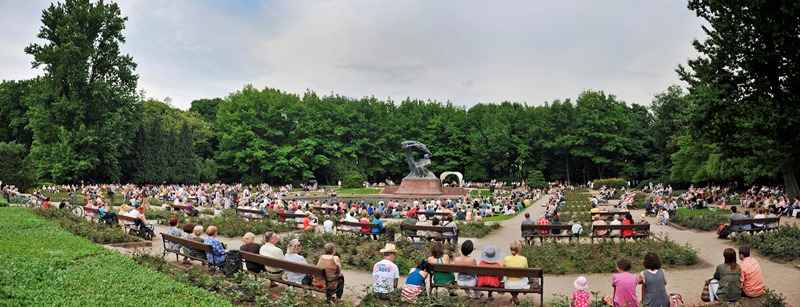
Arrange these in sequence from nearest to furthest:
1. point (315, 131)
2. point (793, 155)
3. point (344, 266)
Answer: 1. point (344, 266)
2. point (793, 155)
3. point (315, 131)

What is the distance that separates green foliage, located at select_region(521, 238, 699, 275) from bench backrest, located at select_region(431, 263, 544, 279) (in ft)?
11.9

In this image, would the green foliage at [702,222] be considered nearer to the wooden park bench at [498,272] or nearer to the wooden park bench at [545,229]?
the wooden park bench at [545,229]

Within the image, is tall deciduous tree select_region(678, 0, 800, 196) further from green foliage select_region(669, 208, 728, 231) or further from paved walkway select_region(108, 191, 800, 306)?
paved walkway select_region(108, 191, 800, 306)

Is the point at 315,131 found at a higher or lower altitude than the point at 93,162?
higher

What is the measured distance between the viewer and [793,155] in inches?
713

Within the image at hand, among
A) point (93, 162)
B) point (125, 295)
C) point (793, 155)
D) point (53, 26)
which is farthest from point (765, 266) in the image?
point (53, 26)

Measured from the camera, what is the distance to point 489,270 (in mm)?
8062

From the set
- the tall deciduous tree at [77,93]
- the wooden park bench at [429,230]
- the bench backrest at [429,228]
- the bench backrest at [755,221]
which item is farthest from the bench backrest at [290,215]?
the tall deciduous tree at [77,93]

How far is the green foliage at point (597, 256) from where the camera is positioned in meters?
11.4

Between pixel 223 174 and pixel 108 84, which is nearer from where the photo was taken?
pixel 108 84

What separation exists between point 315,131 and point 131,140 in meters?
20.2

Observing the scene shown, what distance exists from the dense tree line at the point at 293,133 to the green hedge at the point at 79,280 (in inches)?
733

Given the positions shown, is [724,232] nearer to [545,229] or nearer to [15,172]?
[545,229]

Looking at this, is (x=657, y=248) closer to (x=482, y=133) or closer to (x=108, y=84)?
(x=108, y=84)
